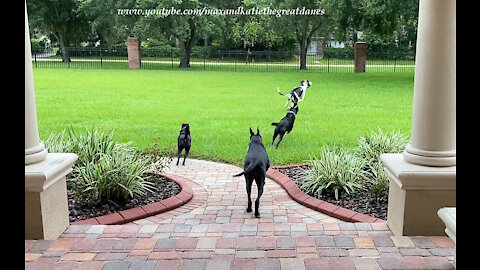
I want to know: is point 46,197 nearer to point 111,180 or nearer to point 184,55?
point 111,180

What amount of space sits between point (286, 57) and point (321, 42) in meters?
8.91

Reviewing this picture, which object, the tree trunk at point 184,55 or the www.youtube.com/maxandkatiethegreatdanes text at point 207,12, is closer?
the www.youtube.com/maxandkatiethegreatdanes text at point 207,12

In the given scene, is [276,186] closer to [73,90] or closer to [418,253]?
[418,253]

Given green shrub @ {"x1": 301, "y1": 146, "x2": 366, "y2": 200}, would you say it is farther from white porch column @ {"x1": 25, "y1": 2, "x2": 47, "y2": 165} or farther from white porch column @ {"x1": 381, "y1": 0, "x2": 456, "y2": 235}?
white porch column @ {"x1": 25, "y1": 2, "x2": 47, "y2": 165}

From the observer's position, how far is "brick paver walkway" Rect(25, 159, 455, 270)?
2910 mm

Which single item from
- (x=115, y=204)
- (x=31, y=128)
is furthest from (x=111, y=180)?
(x=31, y=128)

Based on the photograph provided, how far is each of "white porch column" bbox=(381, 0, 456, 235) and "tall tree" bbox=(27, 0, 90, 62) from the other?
90.9ft

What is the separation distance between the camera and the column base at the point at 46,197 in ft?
10.3

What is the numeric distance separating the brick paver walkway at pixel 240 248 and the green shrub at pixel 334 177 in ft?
3.59

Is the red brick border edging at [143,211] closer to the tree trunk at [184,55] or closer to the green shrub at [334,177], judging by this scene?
the green shrub at [334,177]

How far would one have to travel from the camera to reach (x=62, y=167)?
134 inches

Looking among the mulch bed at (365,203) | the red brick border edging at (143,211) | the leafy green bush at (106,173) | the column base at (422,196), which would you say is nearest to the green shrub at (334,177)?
the mulch bed at (365,203)

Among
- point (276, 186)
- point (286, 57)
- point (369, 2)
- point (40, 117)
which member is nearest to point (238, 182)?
point (276, 186)

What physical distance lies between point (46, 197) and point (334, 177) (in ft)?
9.62
